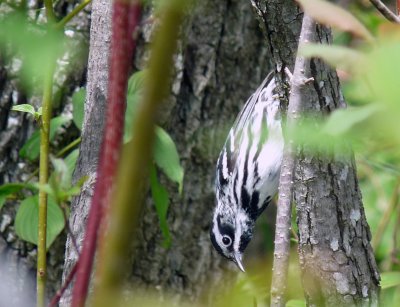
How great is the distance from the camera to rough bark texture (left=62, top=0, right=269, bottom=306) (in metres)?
2.95

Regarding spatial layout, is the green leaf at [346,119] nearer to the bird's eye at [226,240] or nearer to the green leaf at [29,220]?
the green leaf at [29,220]

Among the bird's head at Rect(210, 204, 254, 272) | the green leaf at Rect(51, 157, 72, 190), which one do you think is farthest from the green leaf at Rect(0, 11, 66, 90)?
the bird's head at Rect(210, 204, 254, 272)

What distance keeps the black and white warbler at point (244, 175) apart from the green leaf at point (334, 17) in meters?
2.16

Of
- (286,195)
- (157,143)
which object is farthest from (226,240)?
(286,195)

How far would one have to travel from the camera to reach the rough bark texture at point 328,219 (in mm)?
1785

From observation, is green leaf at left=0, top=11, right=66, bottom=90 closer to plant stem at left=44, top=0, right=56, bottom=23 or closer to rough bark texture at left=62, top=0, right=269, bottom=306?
plant stem at left=44, top=0, right=56, bottom=23

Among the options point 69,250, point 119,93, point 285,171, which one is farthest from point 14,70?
point 119,93

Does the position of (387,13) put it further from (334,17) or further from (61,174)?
(61,174)

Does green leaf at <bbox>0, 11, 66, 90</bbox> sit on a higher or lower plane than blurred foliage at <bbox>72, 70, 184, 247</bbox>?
lower

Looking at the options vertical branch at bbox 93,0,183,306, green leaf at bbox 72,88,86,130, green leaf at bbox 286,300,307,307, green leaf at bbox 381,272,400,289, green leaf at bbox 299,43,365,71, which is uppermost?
green leaf at bbox 72,88,86,130

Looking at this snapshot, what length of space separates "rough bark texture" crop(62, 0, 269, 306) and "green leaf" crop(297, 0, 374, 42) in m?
2.11

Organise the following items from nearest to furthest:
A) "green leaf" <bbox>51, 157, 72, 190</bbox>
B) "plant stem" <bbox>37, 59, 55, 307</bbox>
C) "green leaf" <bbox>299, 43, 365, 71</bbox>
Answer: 1. "green leaf" <bbox>299, 43, 365, 71</bbox>
2. "green leaf" <bbox>51, 157, 72, 190</bbox>
3. "plant stem" <bbox>37, 59, 55, 307</bbox>

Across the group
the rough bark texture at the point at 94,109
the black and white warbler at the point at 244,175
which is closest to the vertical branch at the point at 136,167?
the rough bark texture at the point at 94,109

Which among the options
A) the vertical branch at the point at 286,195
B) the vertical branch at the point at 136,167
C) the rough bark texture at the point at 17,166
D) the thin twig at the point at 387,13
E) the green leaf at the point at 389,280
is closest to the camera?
the vertical branch at the point at 136,167
